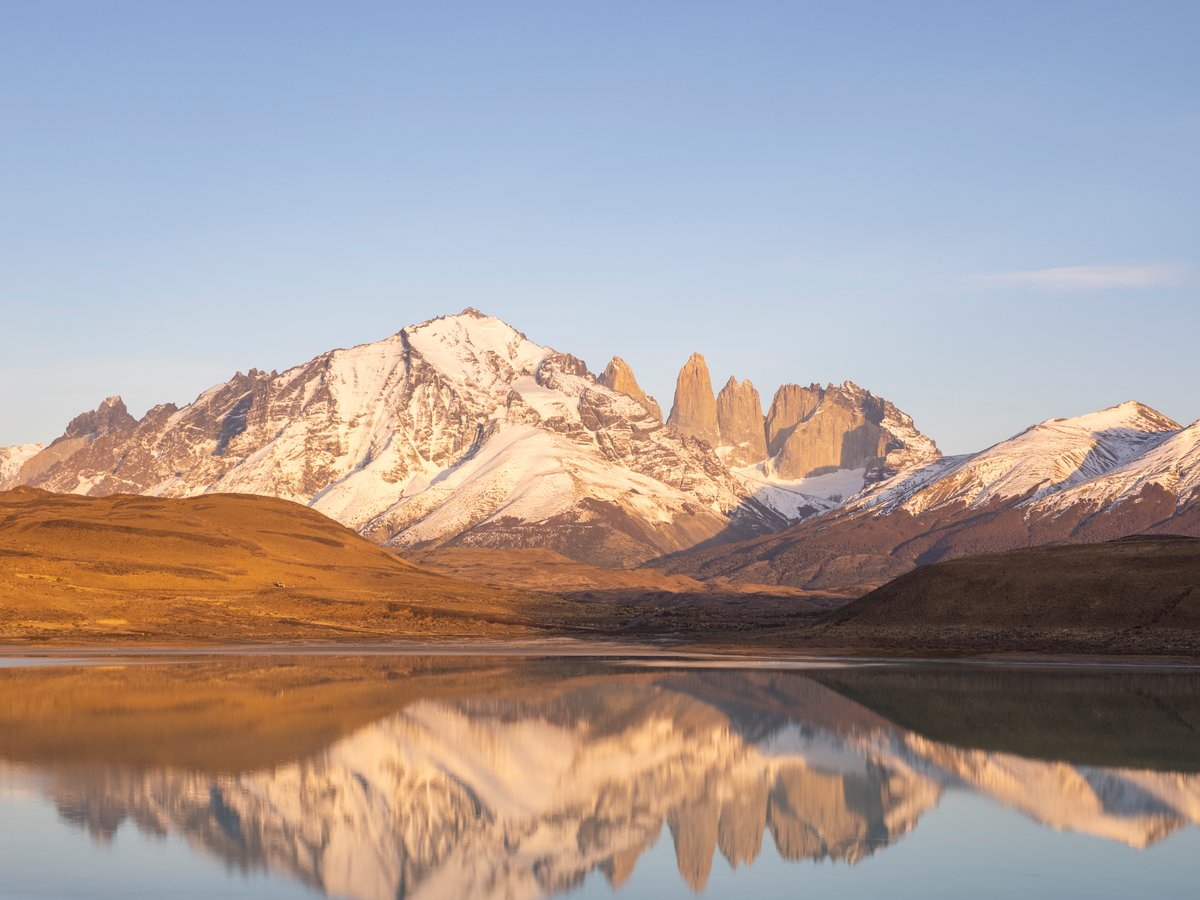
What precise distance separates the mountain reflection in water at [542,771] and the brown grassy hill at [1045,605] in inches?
1733

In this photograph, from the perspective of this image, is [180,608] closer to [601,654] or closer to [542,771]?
[601,654]

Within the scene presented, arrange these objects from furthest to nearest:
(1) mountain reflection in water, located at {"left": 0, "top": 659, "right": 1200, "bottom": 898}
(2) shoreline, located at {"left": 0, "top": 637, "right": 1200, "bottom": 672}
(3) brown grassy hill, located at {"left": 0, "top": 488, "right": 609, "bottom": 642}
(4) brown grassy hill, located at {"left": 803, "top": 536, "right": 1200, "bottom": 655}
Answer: (3) brown grassy hill, located at {"left": 0, "top": 488, "right": 609, "bottom": 642} → (4) brown grassy hill, located at {"left": 803, "top": 536, "right": 1200, "bottom": 655} → (2) shoreline, located at {"left": 0, "top": 637, "right": 1200, "bottom": 672} → (1) mountain reflection in water, located at {"left": 0, "top": 659, "right": 1200, "bottom": 898}

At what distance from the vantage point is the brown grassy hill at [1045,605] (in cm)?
12550

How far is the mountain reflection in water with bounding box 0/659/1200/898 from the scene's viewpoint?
119 feet

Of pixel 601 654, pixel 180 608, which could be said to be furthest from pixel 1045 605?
pixel 180 608

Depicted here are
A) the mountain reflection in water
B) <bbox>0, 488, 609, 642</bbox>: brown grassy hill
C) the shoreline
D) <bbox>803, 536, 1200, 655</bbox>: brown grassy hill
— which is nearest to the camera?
the mountain reflection in water

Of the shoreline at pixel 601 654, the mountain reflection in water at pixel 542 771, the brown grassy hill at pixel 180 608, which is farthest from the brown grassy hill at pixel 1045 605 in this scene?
the mountain reflection in water at pixel 542 771

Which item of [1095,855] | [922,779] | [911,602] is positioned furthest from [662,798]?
[911,602]

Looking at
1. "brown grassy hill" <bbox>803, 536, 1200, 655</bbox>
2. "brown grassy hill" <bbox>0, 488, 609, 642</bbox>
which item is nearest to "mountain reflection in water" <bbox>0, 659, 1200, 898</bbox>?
"brown grassy hill" <bbox>803, 536, 1200, 655</bbox>

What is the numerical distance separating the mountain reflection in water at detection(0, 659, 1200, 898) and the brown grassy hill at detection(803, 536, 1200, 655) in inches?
1733

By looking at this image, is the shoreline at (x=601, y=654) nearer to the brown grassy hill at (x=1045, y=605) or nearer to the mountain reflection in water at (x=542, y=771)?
the brown grassy hill at (x=1045, y=605)

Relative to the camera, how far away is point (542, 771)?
5038cm

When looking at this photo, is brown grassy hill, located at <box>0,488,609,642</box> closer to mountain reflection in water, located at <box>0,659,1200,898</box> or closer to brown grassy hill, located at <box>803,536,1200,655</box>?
brown grassy hill, located at <box>803,536,1200,655</box>

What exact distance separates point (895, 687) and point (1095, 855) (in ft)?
167
